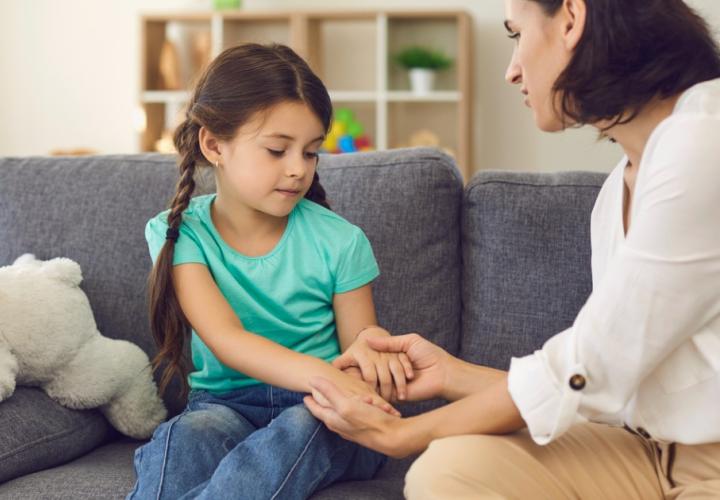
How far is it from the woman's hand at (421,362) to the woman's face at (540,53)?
392 millimetres

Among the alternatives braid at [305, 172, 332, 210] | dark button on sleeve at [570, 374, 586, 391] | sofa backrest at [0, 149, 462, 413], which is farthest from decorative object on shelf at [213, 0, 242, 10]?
dark button on sleeve at [570, 374, 586, 391]

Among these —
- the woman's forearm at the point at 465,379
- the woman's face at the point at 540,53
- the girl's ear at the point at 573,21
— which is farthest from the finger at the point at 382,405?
the girl's ear at the point at 573,21

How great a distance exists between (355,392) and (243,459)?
187 millimetres

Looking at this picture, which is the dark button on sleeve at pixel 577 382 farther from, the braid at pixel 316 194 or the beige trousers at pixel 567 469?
the braid at pixel 316 194

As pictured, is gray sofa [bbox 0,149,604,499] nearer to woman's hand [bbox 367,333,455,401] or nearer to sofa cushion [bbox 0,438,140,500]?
sofa cushion [bbox 0,438,140,500]

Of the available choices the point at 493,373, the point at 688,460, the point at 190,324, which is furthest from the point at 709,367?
the point at 190,324

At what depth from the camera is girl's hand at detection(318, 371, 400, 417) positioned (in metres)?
1.45

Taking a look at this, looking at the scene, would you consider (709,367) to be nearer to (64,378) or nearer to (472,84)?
(64,378)

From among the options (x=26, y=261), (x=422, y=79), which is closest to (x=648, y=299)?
(x=26, y=261)

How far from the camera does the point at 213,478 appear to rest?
140 centimetres

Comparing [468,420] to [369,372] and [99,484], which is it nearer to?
[369,372]

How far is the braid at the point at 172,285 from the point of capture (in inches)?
65.4

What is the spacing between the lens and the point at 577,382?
3.82 feet

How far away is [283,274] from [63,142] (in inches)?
154
